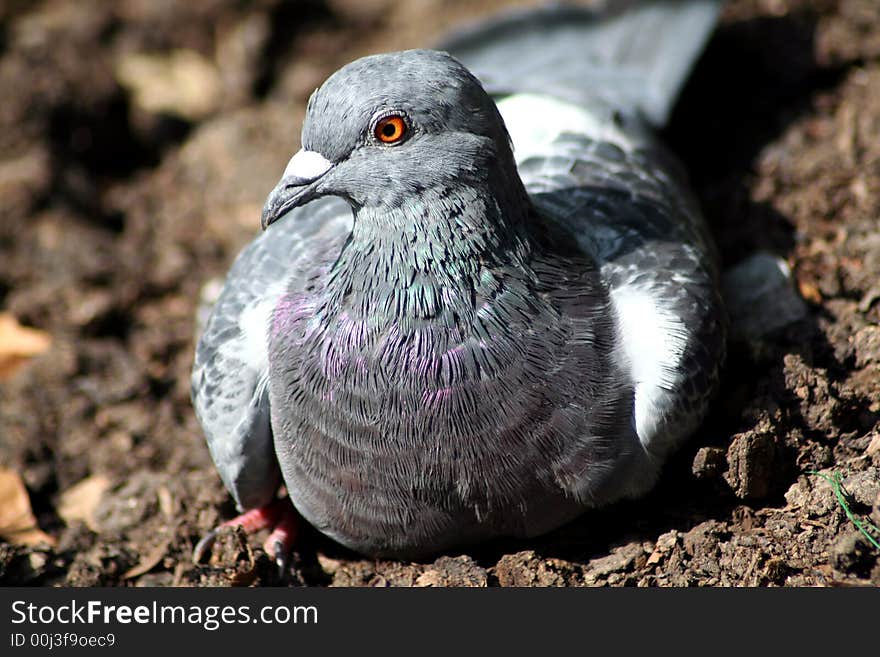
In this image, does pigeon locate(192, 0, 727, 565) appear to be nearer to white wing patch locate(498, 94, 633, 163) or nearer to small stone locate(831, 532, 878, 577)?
white wing patch locate(498, 94, 633, 163)

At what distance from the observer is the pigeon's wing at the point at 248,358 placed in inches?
183

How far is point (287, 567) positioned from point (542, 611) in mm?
1419

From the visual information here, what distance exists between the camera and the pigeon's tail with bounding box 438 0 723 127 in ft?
20.9

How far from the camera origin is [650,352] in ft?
14.1

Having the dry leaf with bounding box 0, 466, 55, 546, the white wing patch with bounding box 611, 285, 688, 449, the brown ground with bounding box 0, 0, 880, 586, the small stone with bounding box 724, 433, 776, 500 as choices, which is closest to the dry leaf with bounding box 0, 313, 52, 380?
the brown ground with bounding box 0, 0, 880, 586

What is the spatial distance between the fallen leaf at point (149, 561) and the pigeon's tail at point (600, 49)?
3.23 metres

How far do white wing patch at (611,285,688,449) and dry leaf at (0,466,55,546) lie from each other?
3.08 meters

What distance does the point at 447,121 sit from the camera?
3.94m

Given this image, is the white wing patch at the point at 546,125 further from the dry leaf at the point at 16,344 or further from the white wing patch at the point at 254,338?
the dry leaf at the point at 16,344

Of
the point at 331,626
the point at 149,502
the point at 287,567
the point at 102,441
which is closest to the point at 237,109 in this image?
the point at 102,441

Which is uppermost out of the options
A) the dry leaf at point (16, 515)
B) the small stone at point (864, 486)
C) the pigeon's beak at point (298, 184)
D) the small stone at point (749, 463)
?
the pigeon's beak at point (298, 184)

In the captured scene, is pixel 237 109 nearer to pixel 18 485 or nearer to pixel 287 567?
pixel 18 485

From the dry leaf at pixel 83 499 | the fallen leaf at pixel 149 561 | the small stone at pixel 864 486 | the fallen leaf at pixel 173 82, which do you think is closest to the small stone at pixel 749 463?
the small stone at pixel 864 486

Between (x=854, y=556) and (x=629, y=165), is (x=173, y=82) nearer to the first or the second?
(x=629, y=165)
